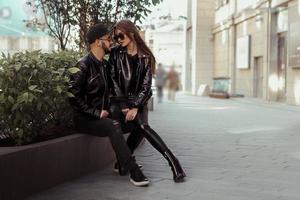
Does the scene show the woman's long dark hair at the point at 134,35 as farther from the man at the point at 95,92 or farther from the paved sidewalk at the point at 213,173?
the paved sidewalk at the point at 213,173

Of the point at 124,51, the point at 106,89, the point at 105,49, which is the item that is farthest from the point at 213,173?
the point at 105,49

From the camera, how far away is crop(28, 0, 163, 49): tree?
8875mm

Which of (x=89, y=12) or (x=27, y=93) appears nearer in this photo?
(x=27, y=93)

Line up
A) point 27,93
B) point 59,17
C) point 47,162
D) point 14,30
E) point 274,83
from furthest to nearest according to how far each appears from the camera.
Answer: point 274,83 < point 14,30 < point 59,17 < point 47,162 < point 27,93

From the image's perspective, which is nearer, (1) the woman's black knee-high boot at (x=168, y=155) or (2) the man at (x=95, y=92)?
(2) the man at (x=95, y=92)

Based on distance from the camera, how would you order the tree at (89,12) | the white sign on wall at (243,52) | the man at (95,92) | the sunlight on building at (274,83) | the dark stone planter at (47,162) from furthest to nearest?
the white sign on wall at (243,52) → the sunlight on building at (274,83) → the tree at (89,12) → the man at (95,92) → the dark stone planter at (47,162)

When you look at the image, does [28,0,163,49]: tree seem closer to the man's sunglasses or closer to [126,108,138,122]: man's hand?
the man's sunglasses

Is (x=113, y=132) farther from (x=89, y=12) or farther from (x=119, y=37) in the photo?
(x=89, y=12)

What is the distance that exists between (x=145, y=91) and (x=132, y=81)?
18 centimetres

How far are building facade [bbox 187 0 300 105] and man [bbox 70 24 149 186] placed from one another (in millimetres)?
16691

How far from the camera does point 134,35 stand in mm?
5605

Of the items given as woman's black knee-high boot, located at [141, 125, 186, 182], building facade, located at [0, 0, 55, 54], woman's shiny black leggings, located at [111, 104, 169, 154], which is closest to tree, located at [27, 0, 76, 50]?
woman's shiny black leggings, located at [111, 104, 169, 154]

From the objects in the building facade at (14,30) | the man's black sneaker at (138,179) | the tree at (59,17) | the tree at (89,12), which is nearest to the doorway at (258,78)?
the building facade at (14,30)

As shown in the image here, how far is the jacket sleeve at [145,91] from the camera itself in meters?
5.52
